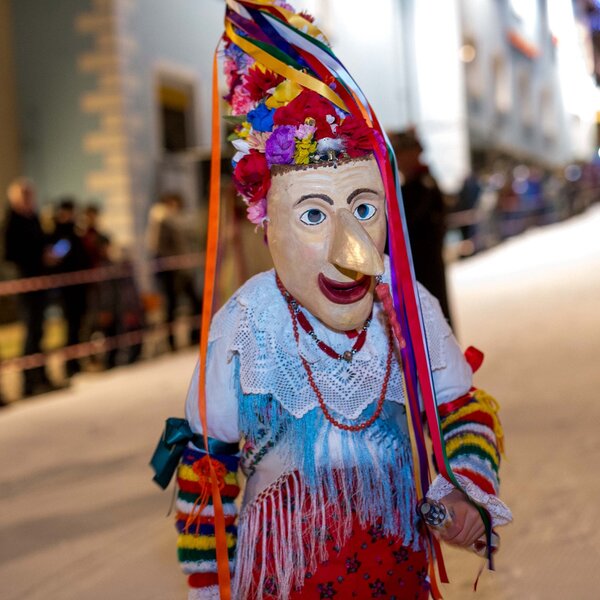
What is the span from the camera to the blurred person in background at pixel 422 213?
420 cm

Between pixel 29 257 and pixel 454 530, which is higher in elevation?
pixel 29 257

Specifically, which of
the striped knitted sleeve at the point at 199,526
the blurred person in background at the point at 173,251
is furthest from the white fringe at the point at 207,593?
the blurred person in background at the point at 173,251

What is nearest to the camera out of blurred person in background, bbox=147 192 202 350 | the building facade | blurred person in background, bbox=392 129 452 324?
blurred person in background, bbox=392 129 452 324

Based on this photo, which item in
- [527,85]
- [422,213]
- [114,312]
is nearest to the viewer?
[422,213]

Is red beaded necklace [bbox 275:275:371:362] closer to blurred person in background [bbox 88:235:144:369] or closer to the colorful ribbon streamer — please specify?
the colorful ribbon streamer

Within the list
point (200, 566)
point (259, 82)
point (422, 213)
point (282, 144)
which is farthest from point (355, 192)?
point (422, 213)

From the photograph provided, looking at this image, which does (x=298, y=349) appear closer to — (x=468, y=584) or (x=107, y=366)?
(x=468, y=584)

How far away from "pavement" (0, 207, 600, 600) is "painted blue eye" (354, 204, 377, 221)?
127cm

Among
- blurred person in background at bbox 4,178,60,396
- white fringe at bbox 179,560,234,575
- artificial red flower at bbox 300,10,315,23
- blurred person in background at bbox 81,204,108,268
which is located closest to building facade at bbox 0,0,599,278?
blurred person in background at bbox 81,204,108,268

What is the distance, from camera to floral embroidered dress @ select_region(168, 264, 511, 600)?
5.45 ft

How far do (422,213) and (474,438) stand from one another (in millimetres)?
2631

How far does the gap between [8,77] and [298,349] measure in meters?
9.79

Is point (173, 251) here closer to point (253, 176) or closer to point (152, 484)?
point (152, 484)

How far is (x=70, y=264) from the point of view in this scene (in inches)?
267
